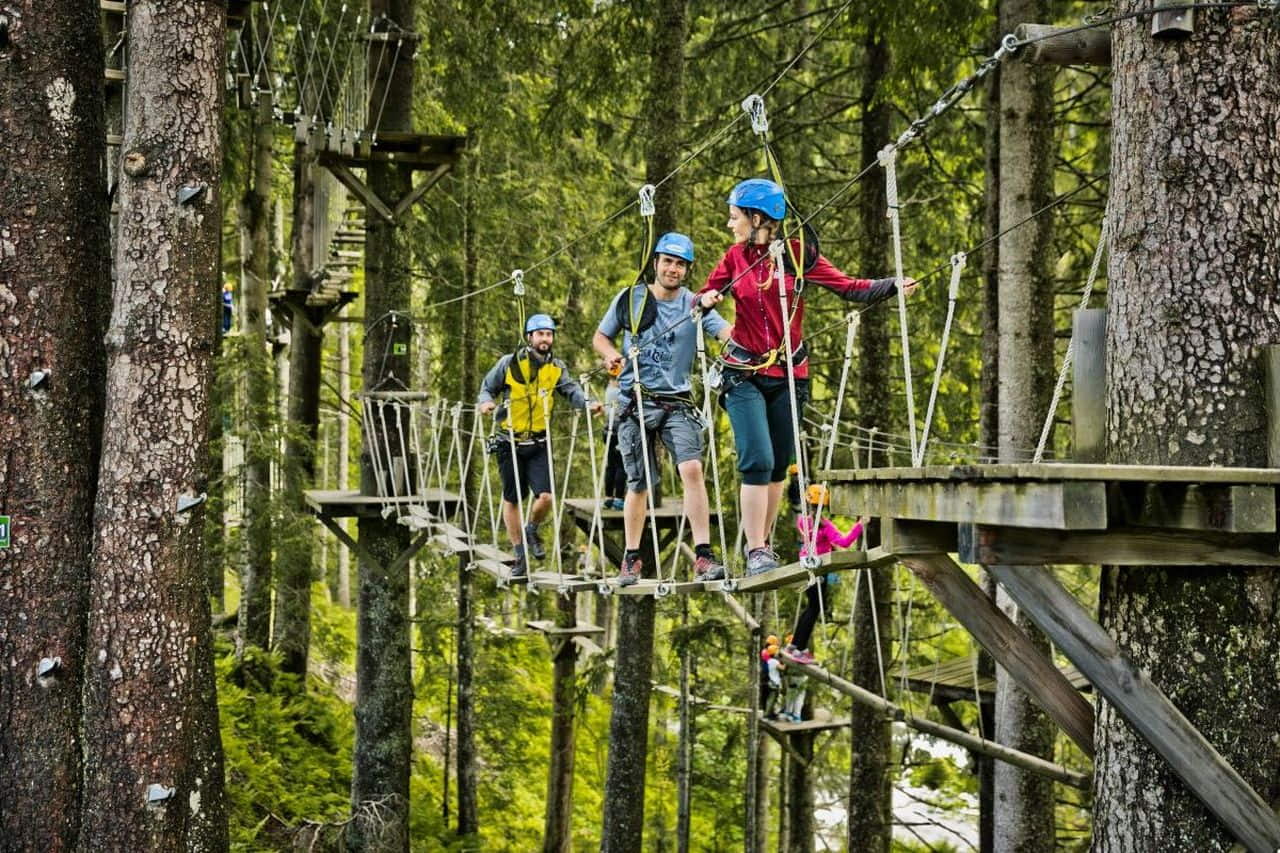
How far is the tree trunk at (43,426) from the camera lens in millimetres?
4094

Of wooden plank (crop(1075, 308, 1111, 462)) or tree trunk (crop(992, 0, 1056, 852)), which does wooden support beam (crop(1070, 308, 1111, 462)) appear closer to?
wooden plank (crop(1075, 308, 1111, 462))

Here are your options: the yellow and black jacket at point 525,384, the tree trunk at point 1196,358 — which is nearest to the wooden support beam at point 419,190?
the yellow and black jacket at point 525,384

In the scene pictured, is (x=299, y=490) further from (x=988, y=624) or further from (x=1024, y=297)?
(x=988, y=624)

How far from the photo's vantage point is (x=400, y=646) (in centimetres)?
761

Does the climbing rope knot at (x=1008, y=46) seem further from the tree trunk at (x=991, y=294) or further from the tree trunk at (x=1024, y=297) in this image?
the tree trunk at (x=991, y=294)

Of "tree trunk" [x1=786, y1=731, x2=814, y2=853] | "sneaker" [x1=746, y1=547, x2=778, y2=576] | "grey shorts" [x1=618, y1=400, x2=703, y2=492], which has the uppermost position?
"grey shorts" [x1=618, y1=400, x2=703, y2=492]

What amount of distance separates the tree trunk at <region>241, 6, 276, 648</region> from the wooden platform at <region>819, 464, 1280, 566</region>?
567 cm

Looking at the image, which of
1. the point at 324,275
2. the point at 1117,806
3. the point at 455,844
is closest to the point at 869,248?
the point at 324,275

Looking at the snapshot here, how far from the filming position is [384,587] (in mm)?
7484

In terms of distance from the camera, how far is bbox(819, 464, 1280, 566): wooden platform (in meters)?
2.30

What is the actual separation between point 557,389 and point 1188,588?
10.5 feet

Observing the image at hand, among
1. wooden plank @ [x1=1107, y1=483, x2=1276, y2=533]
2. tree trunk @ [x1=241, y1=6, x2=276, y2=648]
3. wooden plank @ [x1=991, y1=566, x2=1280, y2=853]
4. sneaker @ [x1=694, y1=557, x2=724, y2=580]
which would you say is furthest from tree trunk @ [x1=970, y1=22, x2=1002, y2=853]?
tree trunk @ [x1=241, y1=6, x2=276, y2=648]

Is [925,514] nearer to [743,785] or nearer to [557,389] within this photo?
[557,389]

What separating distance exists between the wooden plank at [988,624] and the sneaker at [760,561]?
935 mm
